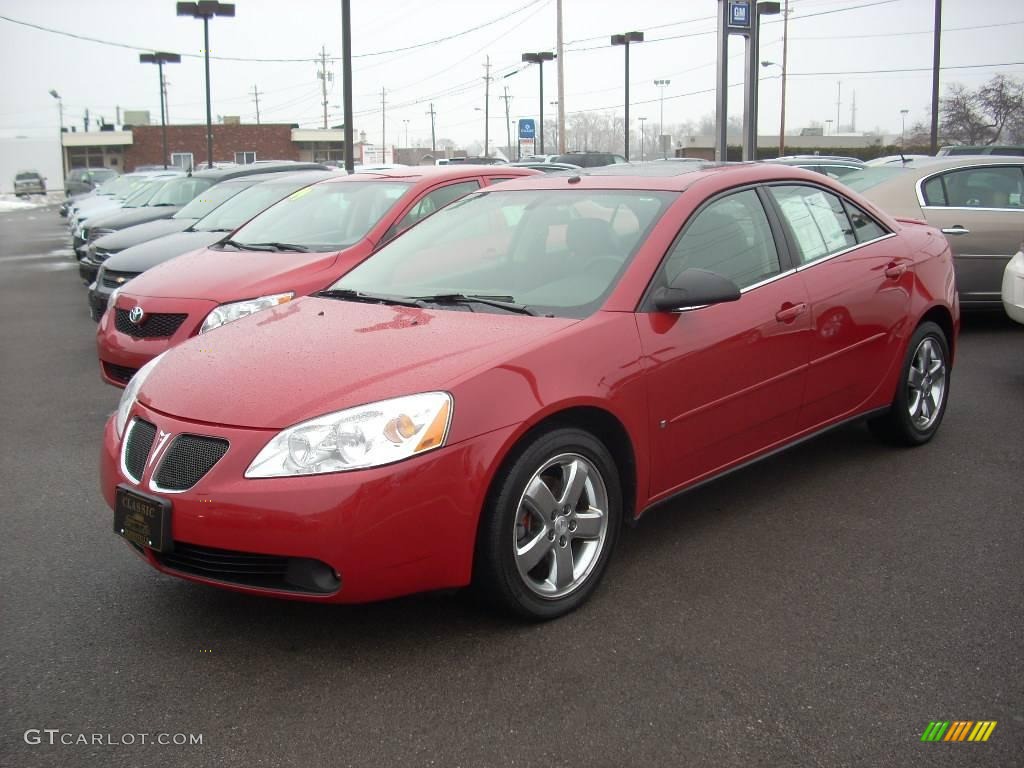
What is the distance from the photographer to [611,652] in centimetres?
333

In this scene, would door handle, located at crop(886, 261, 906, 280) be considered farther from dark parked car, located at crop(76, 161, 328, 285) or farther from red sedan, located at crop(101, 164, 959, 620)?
dark parked car, located at crop(76, 161, 328, 285)

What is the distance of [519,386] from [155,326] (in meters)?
3.88

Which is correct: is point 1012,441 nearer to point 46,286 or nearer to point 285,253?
point 285,253

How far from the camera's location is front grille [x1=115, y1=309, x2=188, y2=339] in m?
6.39

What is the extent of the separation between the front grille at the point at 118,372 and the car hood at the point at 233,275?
0.50 meters

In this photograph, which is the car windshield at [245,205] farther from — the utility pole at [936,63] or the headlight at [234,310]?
the utility pole at [936,63]

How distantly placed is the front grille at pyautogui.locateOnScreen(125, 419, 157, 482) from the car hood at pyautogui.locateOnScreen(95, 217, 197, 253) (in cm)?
791

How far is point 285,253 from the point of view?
7039 millimetres

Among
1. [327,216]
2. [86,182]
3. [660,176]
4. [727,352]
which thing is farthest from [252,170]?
[86,182]

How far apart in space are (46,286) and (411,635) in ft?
45.6

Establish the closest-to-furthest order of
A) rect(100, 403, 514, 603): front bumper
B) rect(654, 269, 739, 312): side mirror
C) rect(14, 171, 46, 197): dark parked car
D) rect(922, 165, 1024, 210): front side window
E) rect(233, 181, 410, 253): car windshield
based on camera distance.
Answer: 1. rect(100, 403, 514, 603): front bumper
2. rect(654, 269, 739, 312): side mirror
3. rect(233, 181, 410, 253): car windshield
4. rect(922, 165, 1024, 210): front side window
5. rect(14, 171, 46, 197): dark parked car

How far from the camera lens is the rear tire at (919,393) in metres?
5.33

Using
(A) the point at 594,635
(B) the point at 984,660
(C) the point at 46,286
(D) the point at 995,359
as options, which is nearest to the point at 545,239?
(A) the point at 594,635

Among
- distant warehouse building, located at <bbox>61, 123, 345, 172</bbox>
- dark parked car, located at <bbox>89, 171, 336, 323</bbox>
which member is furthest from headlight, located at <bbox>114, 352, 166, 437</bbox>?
distant warehouse building, located at <bbox>61, 123, 345, 172</bbox>
